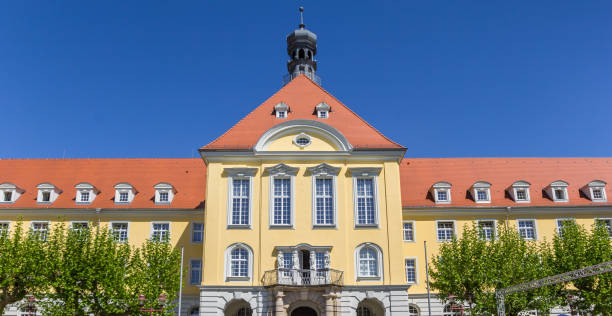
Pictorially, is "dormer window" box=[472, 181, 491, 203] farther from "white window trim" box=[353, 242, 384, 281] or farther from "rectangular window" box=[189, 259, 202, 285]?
"rectangular window" box=[189, 259, 202, 285]

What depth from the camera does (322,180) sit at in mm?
32250

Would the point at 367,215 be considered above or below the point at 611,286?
above

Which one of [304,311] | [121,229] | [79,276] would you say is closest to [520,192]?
[304,311]

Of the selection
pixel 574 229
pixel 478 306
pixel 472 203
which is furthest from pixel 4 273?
pixel 574 229

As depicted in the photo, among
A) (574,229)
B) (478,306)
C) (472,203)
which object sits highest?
(472,203)

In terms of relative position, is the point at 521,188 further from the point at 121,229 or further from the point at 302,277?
the point at 121,229

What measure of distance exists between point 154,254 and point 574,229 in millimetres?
24499

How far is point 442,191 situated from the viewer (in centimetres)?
3759

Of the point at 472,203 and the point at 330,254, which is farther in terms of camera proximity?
the point at 472,203

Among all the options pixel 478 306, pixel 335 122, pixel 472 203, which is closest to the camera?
pixel 478 306

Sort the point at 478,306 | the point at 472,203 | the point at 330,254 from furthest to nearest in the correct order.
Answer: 1. the point at 472,203
2. the point at 330,254
3. the point at 478,306

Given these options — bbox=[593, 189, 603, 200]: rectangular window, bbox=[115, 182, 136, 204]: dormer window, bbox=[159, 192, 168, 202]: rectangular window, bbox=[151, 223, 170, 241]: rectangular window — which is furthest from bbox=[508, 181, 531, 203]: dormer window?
bbox=[115, 182, 136, 204]: dormer window

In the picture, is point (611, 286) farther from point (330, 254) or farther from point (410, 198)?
point (330, 254)

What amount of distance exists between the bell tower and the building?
19.6ft
